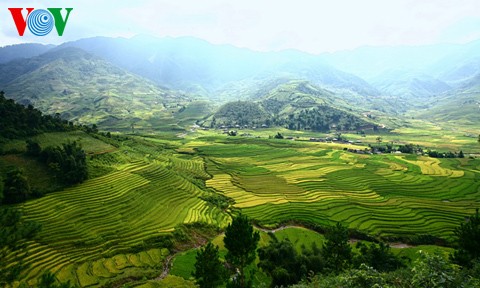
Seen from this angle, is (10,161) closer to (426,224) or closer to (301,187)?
(301,187)

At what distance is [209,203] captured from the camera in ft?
164

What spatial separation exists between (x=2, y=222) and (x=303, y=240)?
33.3m

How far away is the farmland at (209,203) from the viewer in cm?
3164

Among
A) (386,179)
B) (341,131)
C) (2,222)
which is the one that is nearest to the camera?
(2,222)

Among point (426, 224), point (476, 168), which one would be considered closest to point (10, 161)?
point (426, 224)

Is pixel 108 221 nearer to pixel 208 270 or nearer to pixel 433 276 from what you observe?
pixel 208 270

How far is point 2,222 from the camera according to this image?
71.7 ft

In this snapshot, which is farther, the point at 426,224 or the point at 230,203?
the point at 230,203

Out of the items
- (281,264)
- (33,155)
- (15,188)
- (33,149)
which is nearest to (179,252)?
(281,264)

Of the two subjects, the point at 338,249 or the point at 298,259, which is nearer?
the point at 338,249

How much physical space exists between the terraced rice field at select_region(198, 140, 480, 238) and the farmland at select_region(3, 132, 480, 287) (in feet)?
0.63

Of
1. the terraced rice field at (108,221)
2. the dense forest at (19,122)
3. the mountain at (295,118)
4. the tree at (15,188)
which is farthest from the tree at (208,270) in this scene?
the mountain at (295,118)

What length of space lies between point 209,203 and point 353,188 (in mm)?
29754

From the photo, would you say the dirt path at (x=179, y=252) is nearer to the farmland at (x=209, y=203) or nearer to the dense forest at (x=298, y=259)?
the farmland at (x=209, y=203)
